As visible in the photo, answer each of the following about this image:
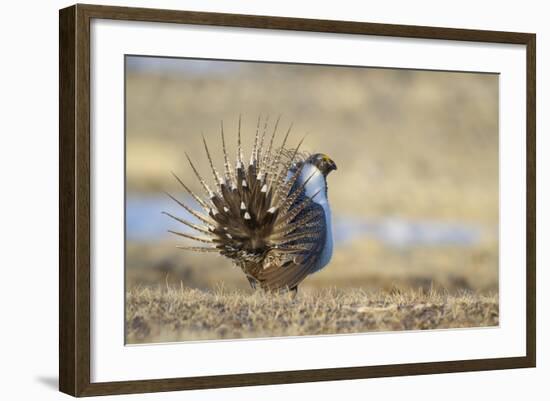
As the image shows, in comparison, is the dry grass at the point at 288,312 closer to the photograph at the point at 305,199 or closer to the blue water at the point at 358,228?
the photograph at the point at 305,199

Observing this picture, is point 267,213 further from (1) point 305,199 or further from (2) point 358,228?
(2) point 358,228

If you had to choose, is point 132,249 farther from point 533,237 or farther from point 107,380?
point 533,237

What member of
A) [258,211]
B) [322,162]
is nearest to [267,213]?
[258,211]

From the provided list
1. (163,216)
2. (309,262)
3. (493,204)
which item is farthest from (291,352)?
(493,204)

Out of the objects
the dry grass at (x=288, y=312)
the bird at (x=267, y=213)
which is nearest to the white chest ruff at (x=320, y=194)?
the bird at (x=267, y=213)

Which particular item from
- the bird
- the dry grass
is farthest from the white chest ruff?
the dry grass

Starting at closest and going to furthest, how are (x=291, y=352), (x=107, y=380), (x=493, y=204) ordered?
(x=107, y=380) < (x=291, y=352) < (x=493, y=204)
